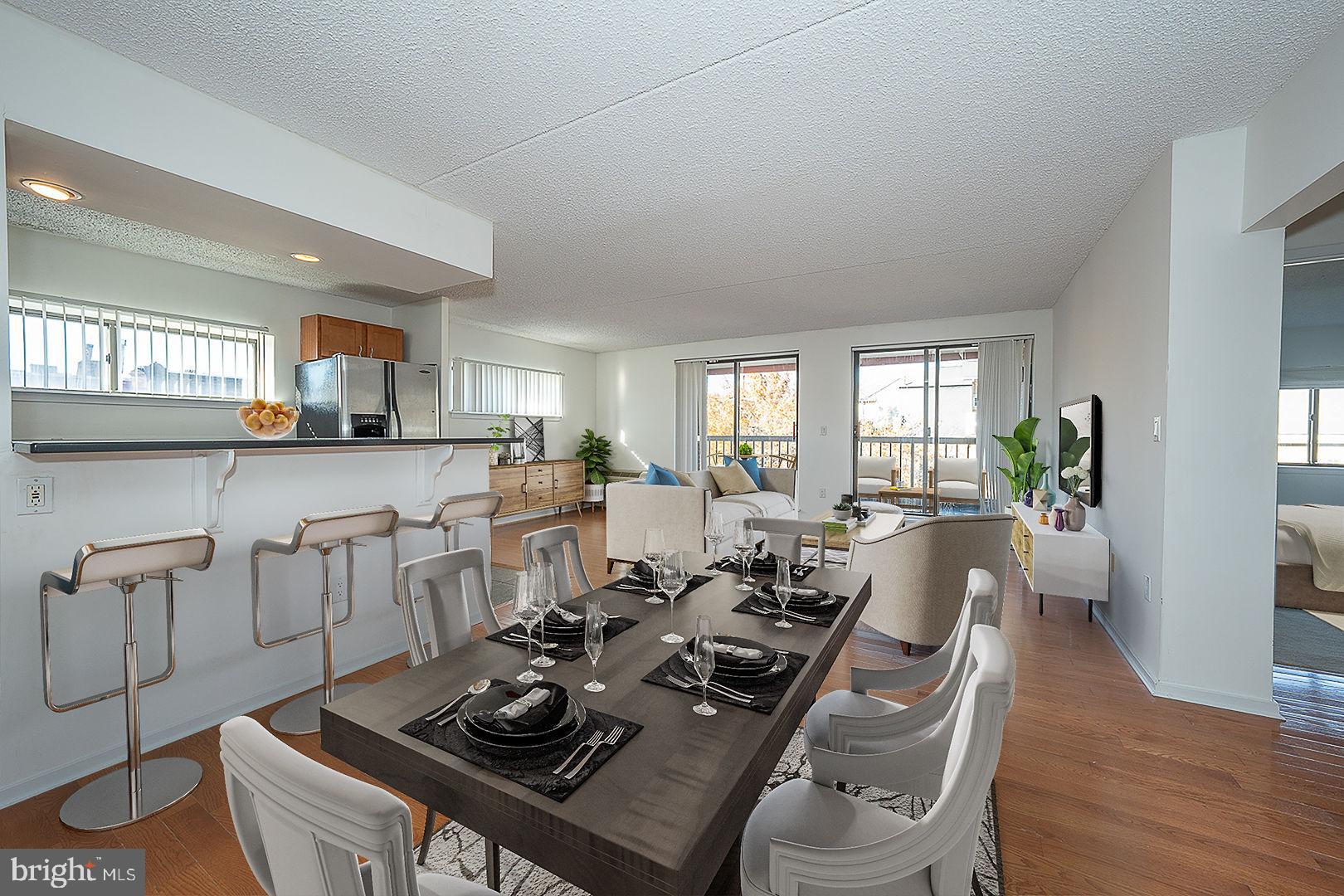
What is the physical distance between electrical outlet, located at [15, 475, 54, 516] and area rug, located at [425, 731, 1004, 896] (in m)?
1.78

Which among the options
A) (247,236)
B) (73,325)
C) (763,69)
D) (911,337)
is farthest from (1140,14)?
(73,325)

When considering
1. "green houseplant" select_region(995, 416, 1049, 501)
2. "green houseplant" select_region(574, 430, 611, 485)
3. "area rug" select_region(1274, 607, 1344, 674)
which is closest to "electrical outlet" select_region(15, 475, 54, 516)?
"area rug" select_region(1274, 607, 1344, 674)

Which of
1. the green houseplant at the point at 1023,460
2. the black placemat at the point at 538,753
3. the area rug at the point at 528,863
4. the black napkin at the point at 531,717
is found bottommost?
the area rug at the point at 528,863

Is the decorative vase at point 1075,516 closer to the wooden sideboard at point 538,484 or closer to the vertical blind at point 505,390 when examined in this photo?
the wooden sideboard at point 538,484

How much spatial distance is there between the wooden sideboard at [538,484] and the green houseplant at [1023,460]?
17.9 ft

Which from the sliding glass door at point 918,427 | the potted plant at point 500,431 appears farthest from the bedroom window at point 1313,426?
the potted plant at point 500,431

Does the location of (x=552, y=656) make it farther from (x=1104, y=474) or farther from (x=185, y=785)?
(x=1104, y=474)

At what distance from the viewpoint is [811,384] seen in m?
7.59

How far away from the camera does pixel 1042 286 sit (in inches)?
210

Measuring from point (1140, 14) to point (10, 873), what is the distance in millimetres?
4301

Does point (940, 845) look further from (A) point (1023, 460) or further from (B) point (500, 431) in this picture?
(B) point (500, 431)

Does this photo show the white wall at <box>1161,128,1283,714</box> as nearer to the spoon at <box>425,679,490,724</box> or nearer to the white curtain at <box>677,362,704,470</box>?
the spoon at <box>425,679,490,724</box>

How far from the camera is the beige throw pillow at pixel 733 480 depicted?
6.44m

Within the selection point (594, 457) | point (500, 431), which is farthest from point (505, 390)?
point (594, 457)
